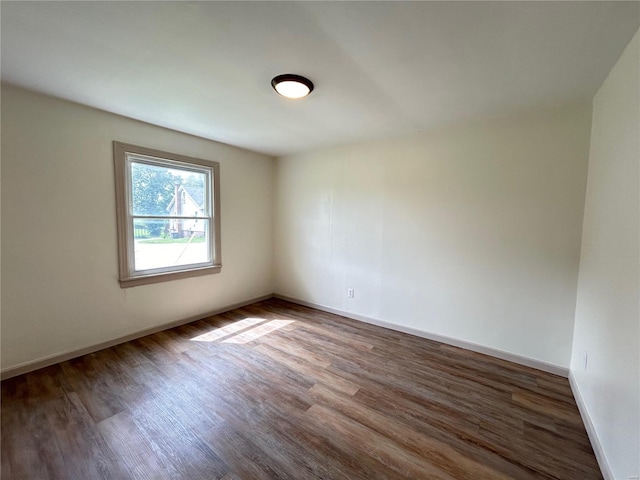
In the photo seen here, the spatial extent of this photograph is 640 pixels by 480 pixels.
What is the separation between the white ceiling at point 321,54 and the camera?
4.33ft

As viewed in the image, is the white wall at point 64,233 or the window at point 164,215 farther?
the window at point 164,215

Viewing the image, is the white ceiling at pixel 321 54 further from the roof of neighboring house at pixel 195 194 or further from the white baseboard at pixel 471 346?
the white baseboard at pixel 471 346

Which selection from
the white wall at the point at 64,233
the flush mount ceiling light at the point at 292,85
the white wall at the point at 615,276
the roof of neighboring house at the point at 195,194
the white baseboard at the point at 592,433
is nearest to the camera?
the white wall at the point at 615,276

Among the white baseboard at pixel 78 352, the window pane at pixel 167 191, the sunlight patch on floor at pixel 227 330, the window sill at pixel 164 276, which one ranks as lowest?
the sunlight patch on floor at pixel 227 330

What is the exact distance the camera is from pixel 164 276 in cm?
320

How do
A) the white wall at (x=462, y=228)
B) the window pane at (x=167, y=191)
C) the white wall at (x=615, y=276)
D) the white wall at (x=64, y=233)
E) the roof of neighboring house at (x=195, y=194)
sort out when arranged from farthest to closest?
the roof of neighboring house at (x=195, y=194) → the window pane at (x=167, y=191) → the white wall at (x=462, y=228) → the white wall at (x=64, y=233) → the white wall at (x=615, y=276)

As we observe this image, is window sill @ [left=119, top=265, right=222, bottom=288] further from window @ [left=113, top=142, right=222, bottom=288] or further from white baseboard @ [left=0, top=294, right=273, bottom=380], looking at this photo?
white baseboard @ [left=0, top=294, right=273, bottom=380]

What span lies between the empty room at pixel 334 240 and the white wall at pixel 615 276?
20 millimetres

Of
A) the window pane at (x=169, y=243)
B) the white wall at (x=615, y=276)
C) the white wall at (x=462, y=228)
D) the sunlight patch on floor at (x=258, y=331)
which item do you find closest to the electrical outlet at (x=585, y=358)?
the white wall at (x=615, y=276)

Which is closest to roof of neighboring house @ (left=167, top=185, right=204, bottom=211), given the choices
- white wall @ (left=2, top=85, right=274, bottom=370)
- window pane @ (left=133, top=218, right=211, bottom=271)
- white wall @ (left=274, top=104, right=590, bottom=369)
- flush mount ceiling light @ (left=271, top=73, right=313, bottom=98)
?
window pane @ (left=133, top=218, right=211, bottom=271)

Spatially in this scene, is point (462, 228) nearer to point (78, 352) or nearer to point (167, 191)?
point (167, 191)

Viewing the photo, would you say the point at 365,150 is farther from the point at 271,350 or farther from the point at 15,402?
the point at 15,402

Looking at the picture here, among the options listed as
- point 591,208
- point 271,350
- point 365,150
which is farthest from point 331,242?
point 591,208

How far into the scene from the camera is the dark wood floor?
1483 millimetres
